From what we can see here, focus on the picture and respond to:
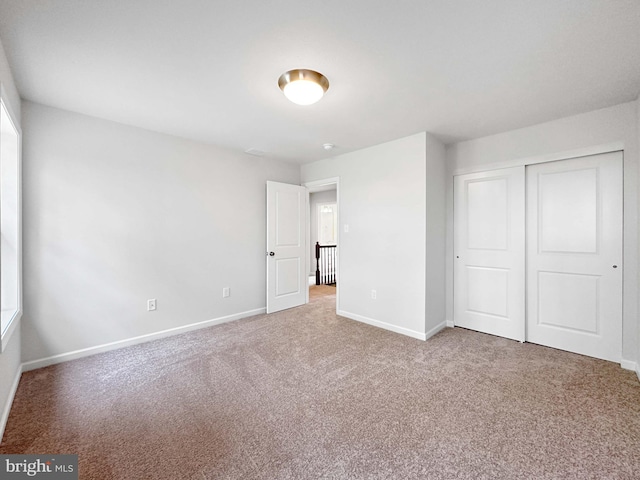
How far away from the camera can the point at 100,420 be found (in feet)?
5.79

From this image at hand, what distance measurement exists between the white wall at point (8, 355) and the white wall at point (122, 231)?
25 cm

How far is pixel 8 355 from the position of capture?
1.91m

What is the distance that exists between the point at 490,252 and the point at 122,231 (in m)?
4.10

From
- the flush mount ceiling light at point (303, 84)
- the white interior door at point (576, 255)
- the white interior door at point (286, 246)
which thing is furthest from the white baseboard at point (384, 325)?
the flush mount ceiling light at point (303, 84)

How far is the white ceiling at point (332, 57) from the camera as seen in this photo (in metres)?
1.40

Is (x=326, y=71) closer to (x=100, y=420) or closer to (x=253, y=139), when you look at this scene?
(x=253, y=139)

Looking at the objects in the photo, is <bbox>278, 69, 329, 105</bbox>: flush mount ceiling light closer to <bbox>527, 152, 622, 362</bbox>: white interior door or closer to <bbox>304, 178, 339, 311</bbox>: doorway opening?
<bbox>527, 152, 622, 362</bbox>: white interior door

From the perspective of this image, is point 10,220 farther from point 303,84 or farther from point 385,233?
point 385,233

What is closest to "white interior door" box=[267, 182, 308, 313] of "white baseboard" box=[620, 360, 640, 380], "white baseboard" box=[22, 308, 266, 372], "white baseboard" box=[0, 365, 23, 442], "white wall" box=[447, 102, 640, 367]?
"white baseboard" box=[22, 308, 266, 372]

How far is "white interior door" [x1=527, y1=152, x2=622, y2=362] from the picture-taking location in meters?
2.55

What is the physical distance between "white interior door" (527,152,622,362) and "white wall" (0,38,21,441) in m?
4.46

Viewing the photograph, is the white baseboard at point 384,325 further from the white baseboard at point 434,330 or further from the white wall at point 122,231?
the white wall at point 122,231

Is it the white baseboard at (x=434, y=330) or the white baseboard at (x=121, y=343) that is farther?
the white baseboard at (x=434, y=330)

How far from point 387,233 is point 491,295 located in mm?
1405
